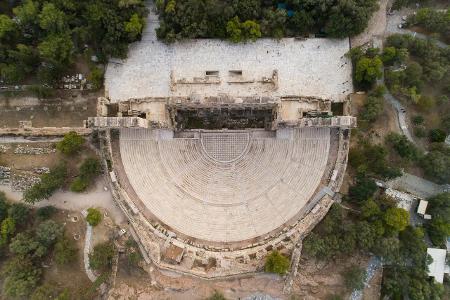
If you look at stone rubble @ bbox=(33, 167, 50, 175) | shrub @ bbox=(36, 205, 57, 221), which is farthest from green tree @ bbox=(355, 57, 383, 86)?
shrub @ bbox=(36, 205, 57, 221)

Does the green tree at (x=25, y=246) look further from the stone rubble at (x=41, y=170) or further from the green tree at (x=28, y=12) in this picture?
the green tree at (x=28, y=12)

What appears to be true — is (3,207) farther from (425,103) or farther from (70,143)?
(425,103)

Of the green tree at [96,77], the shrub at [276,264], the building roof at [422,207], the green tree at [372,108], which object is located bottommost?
the shrub at [276,264]

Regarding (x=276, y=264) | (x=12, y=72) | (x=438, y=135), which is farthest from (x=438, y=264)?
(x=12, y=72)

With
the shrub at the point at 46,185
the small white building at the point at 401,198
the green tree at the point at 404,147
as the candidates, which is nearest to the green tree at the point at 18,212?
the shrub at the point at 46,185

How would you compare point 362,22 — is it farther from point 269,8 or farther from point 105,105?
point 105,105
